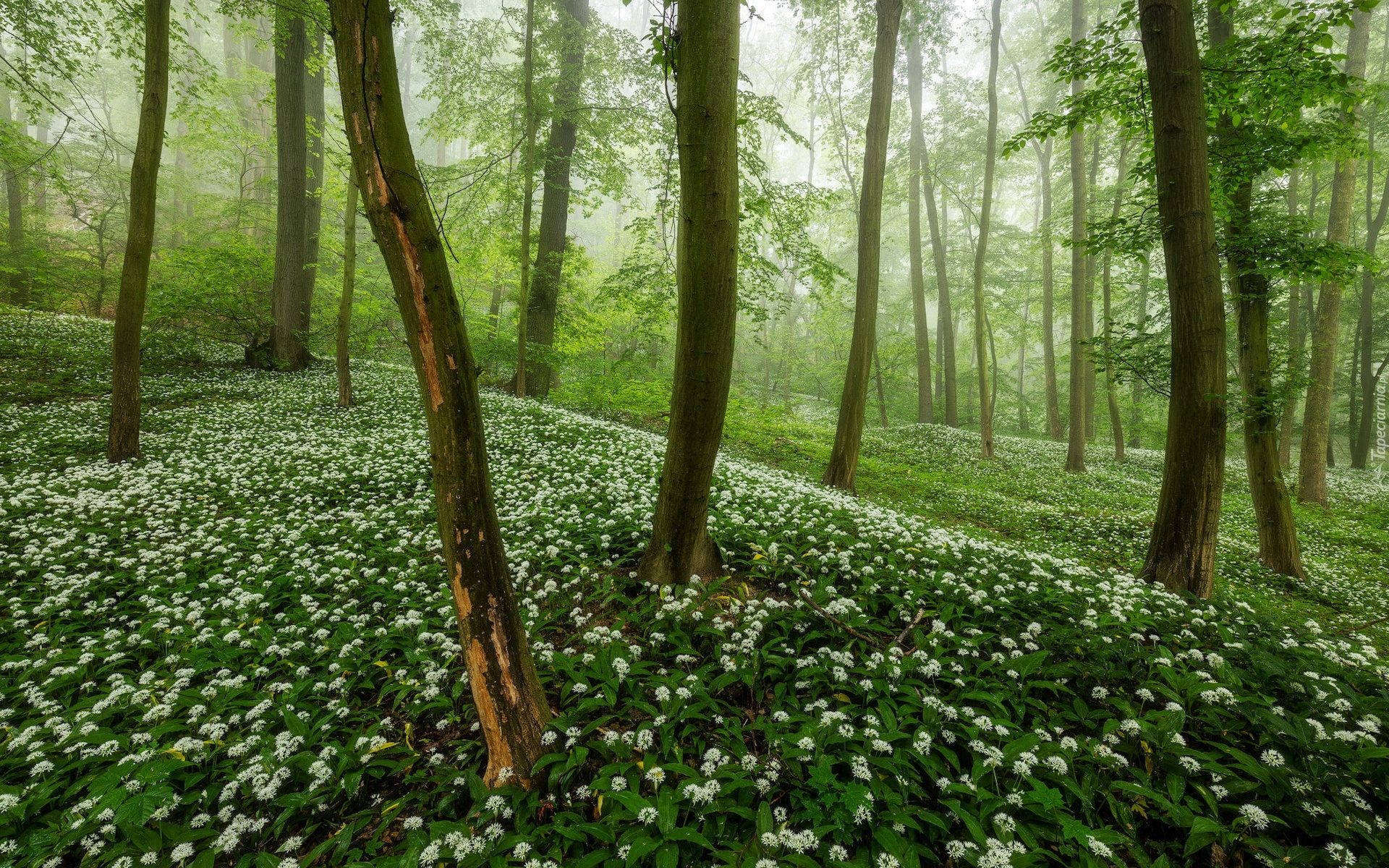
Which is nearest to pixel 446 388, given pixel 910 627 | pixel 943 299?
pixel 910 627

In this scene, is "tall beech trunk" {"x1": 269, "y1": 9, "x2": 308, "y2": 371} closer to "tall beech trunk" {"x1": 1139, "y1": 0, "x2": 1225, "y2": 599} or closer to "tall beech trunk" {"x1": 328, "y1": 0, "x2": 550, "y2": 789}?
"tall beech trunk" {"x1": 328, "y1": 0, "x2": 550, "y2": 789}

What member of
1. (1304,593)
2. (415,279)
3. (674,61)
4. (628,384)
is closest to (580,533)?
(415,279)

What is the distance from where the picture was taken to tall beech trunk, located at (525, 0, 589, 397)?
464 inches

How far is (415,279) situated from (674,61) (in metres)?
2.62

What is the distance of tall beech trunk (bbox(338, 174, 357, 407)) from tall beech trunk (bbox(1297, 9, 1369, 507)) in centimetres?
1950

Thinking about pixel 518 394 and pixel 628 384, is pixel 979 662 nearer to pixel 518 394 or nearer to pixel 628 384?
pixel 628 384

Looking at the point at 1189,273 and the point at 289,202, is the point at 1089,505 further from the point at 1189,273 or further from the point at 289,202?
the point at 289,202

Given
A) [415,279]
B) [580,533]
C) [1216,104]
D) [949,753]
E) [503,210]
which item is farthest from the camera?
[503,210]

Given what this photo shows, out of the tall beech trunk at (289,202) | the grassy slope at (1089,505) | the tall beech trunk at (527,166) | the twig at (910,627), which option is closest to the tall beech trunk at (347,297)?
the tall beech trunk at (527,166)

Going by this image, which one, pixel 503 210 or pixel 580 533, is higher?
pixel 503 210

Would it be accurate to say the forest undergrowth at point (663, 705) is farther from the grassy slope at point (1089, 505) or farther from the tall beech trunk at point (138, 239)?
the grassy slope at point (1089, 505)

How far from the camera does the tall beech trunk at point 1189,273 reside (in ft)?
14.0

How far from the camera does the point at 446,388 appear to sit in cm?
223

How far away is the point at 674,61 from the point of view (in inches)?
137
